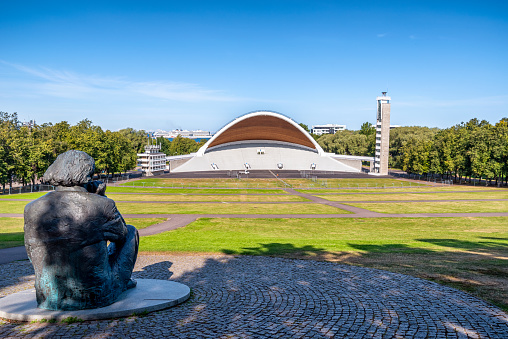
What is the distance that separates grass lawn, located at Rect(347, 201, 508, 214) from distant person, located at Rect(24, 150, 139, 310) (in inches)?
1151

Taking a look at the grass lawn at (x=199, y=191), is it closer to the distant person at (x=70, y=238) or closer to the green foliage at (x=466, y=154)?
the green foliage at (x=466, y=154)

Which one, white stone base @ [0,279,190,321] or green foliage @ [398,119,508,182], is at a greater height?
green foliage @ [398,119,508,182]

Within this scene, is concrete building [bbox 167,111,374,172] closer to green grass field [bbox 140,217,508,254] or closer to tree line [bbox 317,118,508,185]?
tree line [bbox 317,118,508,185]

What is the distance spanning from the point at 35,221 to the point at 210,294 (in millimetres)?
4790

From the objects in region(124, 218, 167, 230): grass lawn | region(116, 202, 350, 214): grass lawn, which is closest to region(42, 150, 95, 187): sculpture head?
region(124, 218, 167, 230): grass lawn

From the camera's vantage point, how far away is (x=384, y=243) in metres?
18.7

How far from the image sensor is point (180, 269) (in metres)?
13.3

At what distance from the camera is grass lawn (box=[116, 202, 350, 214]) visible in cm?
3228

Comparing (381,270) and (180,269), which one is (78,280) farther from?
(381,270)

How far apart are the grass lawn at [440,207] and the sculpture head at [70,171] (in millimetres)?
29501

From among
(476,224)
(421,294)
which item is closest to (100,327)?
(421,294)

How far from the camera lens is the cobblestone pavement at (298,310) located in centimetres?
752

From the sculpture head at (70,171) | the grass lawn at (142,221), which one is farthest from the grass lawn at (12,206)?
the sculpture head at (70,171)

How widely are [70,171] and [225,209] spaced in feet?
84.9
